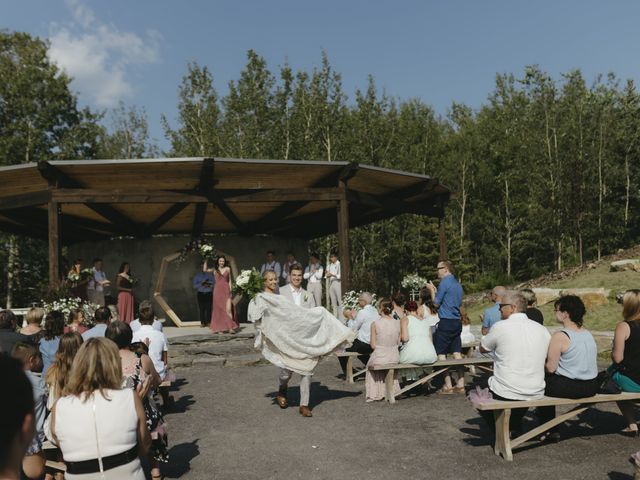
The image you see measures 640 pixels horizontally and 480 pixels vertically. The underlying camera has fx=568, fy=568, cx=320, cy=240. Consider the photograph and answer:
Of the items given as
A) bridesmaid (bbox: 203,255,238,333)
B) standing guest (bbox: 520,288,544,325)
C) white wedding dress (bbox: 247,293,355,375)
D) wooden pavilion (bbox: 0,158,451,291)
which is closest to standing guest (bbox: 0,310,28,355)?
white wedding dress (bbox: 247,293,355,375)

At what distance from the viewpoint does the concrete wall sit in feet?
58.4

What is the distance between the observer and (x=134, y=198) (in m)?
11.5

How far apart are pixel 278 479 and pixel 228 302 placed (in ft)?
27.7

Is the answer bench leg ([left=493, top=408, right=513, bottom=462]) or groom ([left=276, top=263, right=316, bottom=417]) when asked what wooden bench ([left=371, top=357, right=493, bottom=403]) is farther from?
bench leg ([left=493, top=408, right=513, bottom=462])

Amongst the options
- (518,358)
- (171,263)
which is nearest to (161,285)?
(171,263)

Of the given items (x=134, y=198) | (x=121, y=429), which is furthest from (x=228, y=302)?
(x=121, y=429)

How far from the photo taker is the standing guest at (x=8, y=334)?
5486 millimetres

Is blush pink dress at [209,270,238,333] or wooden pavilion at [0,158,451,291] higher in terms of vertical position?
wooden pavilion at [0,158,451,291]

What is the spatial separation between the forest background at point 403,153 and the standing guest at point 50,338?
21.0 meters

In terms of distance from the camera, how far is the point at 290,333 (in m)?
7.11

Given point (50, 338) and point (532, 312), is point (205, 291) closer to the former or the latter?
point (50, 338)

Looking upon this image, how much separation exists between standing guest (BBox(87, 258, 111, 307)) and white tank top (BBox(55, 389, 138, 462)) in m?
11.7

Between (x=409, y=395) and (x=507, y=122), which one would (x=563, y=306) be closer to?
(x=409, y=395)

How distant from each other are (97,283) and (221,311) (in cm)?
359
